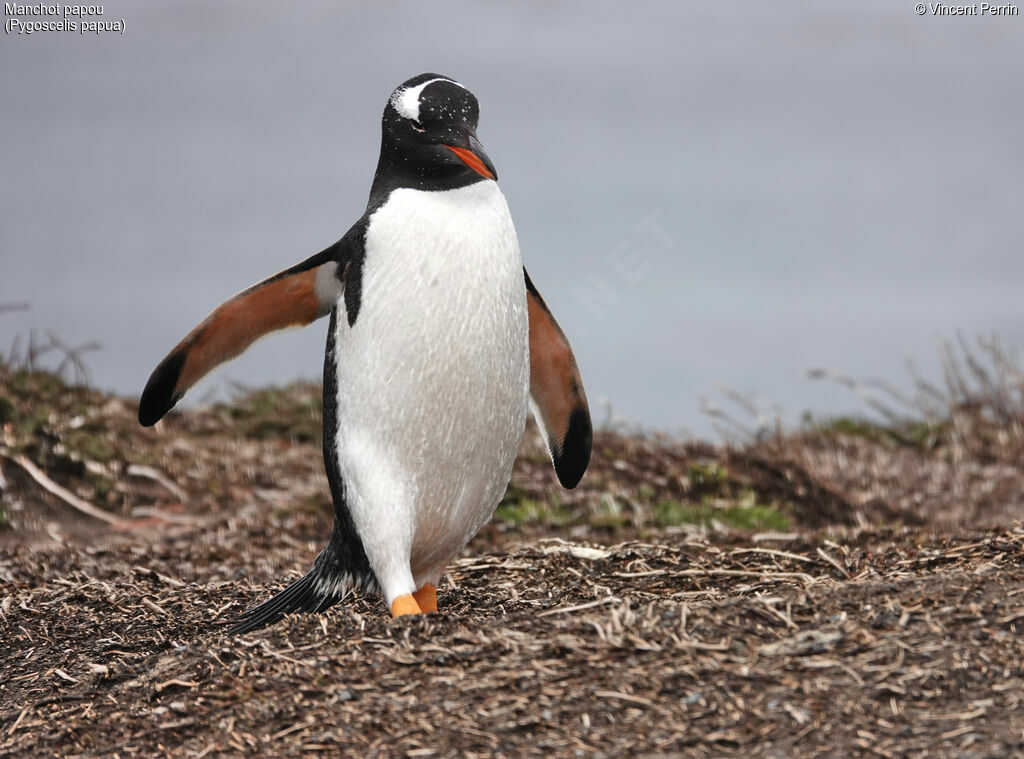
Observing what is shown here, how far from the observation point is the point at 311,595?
16.3 ft

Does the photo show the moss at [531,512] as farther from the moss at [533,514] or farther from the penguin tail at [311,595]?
the penguin tail at [311,595]

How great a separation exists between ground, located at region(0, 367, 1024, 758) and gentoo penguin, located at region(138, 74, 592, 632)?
355 mm

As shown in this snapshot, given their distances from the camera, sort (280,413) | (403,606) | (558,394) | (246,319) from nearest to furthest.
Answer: (403,606) → (246,319) → (558,394) → (280,413)

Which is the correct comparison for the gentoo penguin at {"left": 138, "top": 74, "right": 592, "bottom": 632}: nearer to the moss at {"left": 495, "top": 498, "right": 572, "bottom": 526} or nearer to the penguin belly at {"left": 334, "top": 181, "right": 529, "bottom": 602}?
the penguin belly at {"left": 334, "top": 181, "right": 529, "bottom": 602}

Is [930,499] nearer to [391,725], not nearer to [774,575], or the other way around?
[774,575]

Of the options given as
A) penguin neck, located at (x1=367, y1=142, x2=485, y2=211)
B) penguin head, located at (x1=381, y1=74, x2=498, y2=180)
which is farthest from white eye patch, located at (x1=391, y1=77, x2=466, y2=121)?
penguin neck, located at (x1=367, y1=142, x2=485, y2=211)

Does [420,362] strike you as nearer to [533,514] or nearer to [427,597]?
[427,597]

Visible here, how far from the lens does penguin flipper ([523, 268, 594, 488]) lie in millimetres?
5293

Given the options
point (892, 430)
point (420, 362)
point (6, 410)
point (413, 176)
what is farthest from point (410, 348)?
point (892, 430)

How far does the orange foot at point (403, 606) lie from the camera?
4.39 meters

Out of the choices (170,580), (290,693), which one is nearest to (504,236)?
(290,693)

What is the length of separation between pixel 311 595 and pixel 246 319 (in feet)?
3.89

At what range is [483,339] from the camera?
4594 mm

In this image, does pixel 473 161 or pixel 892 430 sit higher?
pixel 473 161
